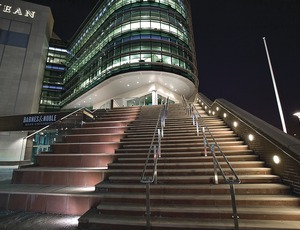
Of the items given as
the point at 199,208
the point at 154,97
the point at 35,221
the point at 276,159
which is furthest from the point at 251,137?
the point at 154,97

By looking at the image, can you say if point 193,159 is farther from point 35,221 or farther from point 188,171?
point 35,221

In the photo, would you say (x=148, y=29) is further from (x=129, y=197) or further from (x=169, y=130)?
(x=129, y=197)

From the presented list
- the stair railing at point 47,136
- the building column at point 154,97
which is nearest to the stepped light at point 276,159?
the stair railing at point 47,136

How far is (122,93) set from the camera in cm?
2772

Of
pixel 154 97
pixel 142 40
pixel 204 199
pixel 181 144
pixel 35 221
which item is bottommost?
pixel 35 221

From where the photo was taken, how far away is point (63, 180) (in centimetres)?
494

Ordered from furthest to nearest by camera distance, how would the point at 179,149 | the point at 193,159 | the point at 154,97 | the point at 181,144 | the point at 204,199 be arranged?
the point at 154,97 < the point at 181,144 < the point at 179,149 < the point at 193,159 < the point at 204,199

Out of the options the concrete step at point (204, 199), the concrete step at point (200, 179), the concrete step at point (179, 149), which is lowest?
the concrete step at point (204, 199)

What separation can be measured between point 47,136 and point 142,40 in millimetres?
20172

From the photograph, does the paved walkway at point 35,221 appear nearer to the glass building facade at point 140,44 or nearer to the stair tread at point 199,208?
the stair tread at point 199,208

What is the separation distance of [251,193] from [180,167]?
1852 mm

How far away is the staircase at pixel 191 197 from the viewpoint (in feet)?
9.92

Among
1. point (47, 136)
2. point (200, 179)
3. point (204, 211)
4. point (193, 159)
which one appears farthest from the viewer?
point (47, 136)

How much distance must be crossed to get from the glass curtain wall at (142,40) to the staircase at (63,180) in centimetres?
1768
